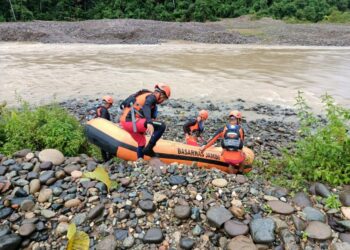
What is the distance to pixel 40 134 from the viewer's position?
5.92 meters

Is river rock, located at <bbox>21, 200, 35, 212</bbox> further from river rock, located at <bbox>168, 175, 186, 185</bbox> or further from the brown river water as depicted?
the brown river water

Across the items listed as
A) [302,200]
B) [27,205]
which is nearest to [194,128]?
[302,200]

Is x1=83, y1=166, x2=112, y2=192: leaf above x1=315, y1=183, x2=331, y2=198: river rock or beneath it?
above

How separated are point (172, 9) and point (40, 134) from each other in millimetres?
54645

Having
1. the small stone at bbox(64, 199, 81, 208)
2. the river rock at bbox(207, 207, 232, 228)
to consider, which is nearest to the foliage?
the river rock at bbox(207, 207, 232, 228)

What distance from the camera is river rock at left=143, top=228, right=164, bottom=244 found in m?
3.72

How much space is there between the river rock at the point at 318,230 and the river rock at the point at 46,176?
3335 mm

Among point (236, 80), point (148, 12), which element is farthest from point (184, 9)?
point (236, 80)

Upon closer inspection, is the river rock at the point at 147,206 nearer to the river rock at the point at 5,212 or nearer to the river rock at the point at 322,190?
the river rock at the point at 5,212

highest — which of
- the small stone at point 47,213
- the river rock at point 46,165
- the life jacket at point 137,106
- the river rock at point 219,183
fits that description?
the life jacket at point 137,106

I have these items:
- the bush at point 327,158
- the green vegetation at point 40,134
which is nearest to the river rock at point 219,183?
the bush at point 327,158

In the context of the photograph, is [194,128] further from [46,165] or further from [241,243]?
[241,243]

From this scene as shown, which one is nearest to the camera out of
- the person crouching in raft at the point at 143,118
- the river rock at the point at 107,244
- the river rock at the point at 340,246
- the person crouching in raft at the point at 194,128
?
the river rock at the point at 340,246

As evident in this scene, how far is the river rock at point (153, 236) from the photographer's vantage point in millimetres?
3721
